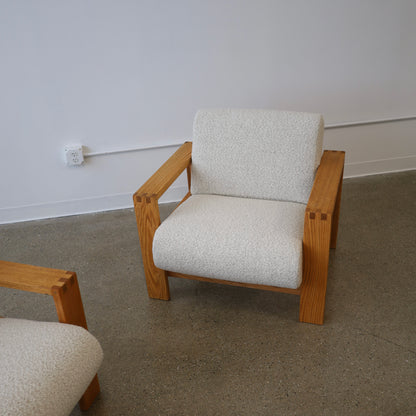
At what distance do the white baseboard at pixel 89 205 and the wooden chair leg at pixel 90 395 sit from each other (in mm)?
1339

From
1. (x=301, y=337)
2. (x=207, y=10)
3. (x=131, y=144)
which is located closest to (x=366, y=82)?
(x=207, y=10)

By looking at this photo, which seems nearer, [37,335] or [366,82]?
[37,335]

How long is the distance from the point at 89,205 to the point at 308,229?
1.51m

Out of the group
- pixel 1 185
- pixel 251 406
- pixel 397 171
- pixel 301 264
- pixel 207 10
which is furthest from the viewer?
pixel 397 171

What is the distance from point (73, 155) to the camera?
2.62 m

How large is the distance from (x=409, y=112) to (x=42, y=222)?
2247 millimetres

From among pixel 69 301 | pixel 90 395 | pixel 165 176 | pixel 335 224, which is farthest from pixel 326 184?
pixel 90 395

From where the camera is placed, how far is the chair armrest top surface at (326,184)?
169 centimetres

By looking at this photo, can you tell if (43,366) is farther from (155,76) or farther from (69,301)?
(155,76)

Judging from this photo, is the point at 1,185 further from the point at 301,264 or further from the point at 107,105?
the point at 301,264

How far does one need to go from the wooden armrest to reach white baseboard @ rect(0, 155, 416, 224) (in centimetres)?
68

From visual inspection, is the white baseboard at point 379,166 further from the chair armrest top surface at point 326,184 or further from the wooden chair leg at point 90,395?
the wooden chair leg at point 90,395

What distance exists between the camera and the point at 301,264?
1.68m

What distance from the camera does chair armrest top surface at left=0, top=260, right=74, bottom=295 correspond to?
1.42 metres
